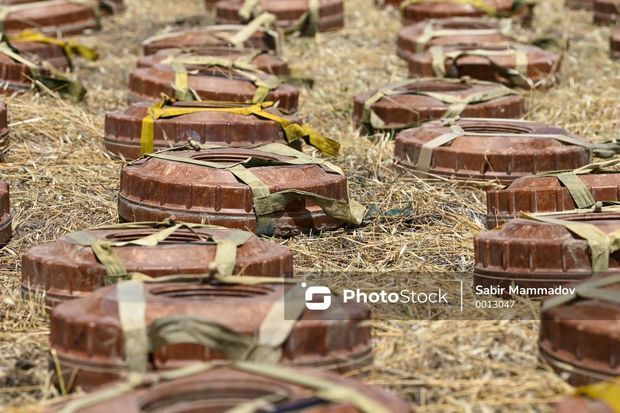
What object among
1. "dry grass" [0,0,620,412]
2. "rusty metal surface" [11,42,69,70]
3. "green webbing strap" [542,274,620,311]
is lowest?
"dry grass" [0,0,620,412]

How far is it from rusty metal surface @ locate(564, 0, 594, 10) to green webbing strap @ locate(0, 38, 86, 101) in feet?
20.4

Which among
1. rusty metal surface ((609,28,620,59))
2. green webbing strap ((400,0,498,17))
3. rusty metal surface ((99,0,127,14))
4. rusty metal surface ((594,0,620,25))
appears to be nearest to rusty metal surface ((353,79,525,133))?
rusty metal surface ((609,28,620,59))

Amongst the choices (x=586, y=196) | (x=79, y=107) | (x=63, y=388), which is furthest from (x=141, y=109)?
(x=63, y=388)

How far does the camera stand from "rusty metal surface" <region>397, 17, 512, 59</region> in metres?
11.2

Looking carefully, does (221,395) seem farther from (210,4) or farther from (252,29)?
(210,4)

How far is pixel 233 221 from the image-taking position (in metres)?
6.87

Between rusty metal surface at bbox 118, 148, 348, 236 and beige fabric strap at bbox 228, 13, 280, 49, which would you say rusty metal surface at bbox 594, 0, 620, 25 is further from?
rusty metal surface at bbox 118, 148, 348, 236

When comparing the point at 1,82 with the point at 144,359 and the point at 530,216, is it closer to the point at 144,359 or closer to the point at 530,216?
the point at 530,216

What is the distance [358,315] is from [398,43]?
285 inches

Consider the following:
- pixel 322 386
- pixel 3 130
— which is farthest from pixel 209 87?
pixel 322 386

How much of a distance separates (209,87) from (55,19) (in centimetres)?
342

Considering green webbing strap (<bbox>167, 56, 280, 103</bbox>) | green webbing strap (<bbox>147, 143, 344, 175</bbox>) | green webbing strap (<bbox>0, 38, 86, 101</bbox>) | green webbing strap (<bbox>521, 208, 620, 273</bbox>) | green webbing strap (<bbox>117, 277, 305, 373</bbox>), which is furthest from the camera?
green webbing strap (<bbox>0, 38, 86, 101</bbox>)

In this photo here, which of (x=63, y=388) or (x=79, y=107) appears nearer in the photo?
(x=63, y=388)

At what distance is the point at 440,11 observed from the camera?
41.8 ft
